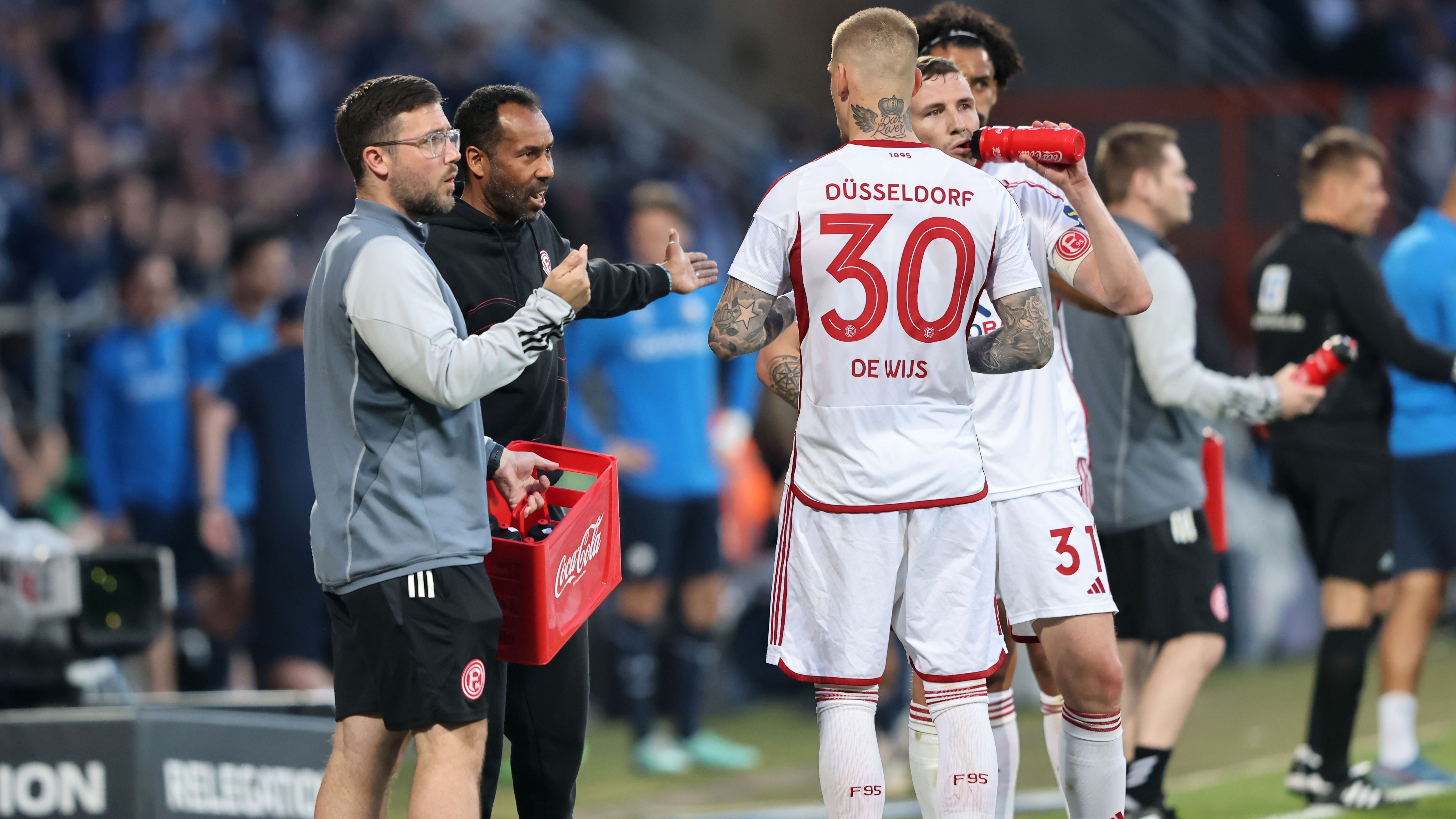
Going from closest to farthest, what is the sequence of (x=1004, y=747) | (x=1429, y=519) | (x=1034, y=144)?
(x=1034, y=144) → (x=1004, y=747) → (x=1429, y=519)

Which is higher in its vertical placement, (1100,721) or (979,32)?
(979,32)

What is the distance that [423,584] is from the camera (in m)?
3.96

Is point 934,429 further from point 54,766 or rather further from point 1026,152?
point 54,766

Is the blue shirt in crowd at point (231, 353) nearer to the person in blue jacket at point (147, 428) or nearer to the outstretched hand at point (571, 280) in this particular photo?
the person in blue jacket at point (147, 428)

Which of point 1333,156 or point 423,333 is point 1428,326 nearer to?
point 1333,156

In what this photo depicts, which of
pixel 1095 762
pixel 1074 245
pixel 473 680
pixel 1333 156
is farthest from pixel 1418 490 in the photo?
pixel 473 680

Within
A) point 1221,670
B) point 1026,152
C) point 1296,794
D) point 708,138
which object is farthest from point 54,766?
point 708,138

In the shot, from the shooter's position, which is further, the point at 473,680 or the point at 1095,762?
the point at 1095,762

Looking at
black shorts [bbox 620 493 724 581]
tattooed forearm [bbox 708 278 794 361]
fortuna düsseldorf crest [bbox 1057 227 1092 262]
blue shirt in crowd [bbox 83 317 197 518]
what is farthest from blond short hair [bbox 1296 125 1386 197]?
blue shirt in crowd [bbox 83 317 197 518]

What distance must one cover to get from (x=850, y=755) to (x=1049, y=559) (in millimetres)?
822

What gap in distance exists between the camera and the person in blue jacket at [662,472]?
343 inches

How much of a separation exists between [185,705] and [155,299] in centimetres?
Answer: 384

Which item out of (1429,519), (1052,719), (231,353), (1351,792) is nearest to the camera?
(1052,719)

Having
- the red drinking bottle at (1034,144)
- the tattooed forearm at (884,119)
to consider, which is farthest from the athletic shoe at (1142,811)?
the tattooed forearm at (884,119)
